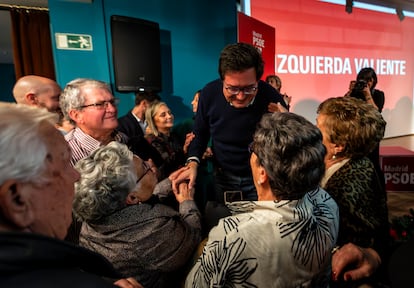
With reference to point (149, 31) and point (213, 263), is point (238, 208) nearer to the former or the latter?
point (213, 263)

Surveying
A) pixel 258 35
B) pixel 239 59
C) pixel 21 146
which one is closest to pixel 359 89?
pixel 258 35

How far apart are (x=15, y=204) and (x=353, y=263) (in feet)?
3.97

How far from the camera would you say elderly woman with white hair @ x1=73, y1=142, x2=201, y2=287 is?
106 cm

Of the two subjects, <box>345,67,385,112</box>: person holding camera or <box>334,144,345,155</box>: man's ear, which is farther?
<box>345,67,385,112</box>: person holding camera

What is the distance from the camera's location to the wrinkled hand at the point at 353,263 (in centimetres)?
114

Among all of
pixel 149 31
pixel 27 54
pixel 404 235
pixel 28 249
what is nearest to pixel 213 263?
pixel 28 249

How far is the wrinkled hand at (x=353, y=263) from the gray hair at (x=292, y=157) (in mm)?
464

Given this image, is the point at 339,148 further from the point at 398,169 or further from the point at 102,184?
the point at 398,169

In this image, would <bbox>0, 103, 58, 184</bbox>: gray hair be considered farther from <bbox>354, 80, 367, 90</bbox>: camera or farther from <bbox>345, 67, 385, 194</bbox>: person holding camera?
<bbox>354, 80, 367, 90</bbox>: camera

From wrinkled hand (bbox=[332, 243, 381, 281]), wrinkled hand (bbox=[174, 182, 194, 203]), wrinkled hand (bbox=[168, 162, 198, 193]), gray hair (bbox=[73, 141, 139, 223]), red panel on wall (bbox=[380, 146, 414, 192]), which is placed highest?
gray hair (bbox=[73, 141, 139, 223])

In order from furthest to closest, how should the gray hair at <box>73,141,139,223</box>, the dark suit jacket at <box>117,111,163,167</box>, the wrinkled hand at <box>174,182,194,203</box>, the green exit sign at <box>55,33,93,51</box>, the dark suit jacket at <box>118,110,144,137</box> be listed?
the dark suit jacket at <box>118,110,144,137</box>
the green exit sign at <box>55,33,93,51</box>
the dark suit jacket at <box>117,111,163,167</box>
the wrinkled hand at <box>174,182,194,203</box>
the gray hair at <box>73,141,139,223</box>

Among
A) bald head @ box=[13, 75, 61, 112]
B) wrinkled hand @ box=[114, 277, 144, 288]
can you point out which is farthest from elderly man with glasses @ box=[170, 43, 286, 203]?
bald head @ box=[13, 75, 61, 112]

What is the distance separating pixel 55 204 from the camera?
0.63 m

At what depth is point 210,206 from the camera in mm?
1584
